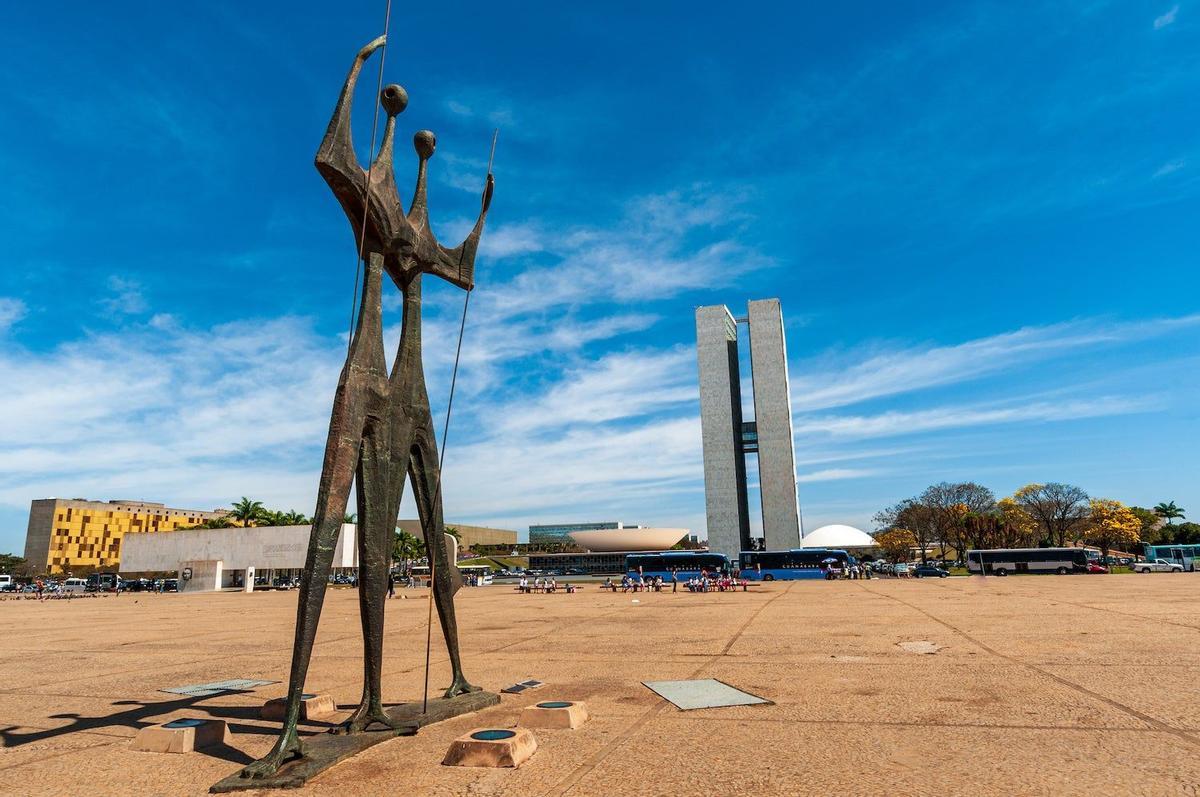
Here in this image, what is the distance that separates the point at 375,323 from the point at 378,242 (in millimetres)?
945

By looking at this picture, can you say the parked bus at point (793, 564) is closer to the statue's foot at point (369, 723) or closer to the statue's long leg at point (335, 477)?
the statue's foot at point (369, 723)

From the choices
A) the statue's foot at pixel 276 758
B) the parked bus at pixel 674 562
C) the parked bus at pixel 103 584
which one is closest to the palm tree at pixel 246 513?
the parked bus at pixel 103 584

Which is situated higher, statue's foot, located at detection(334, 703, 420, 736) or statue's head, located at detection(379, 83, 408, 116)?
statue's head, located at detection(379, 83, 408, 116)

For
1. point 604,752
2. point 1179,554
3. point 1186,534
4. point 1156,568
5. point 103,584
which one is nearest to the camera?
point 604,752

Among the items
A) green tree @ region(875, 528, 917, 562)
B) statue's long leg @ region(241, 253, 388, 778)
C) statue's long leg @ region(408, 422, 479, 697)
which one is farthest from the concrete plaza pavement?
green tree @ region(875, 528, 917, 562)

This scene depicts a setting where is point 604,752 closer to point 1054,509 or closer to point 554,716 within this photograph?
point 554,716

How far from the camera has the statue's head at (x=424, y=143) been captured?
8.30m

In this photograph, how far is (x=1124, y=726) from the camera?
6.14m

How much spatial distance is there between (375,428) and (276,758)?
2.97 meters

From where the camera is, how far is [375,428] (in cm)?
689

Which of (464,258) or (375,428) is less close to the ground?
(464,258)

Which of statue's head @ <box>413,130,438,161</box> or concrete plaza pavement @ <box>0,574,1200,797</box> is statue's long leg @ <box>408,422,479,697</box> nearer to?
concrete plaza pavement @ <box>0,574,1200,797</box>

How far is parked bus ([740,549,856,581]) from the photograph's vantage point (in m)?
52.7

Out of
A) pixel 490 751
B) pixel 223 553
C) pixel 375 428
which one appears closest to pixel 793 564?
pixel 223 553
